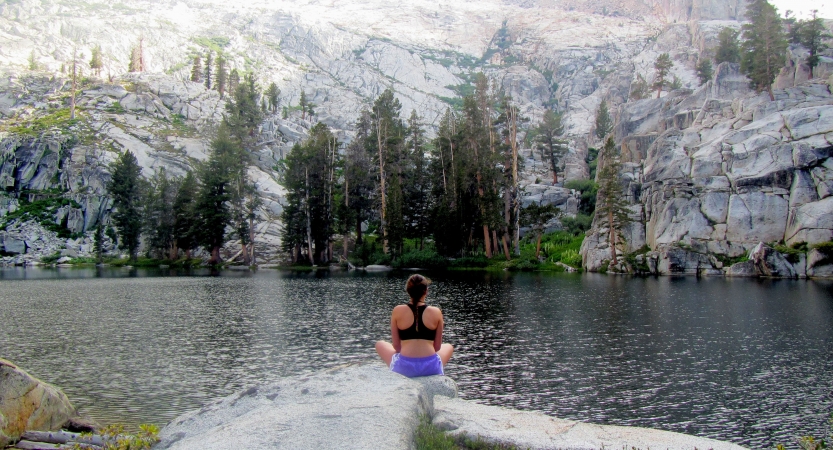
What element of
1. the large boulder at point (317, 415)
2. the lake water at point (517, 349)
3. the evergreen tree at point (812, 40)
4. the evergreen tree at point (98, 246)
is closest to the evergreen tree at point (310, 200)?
the lake water at point (517, 349)

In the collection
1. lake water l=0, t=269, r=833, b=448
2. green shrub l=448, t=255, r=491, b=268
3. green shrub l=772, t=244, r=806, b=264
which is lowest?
lake water l=0, t=269, r=833, b=448

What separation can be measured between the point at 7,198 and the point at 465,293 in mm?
102826

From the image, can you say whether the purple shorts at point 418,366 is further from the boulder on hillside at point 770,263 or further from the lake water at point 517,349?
the boulder on hillside at point 770,263

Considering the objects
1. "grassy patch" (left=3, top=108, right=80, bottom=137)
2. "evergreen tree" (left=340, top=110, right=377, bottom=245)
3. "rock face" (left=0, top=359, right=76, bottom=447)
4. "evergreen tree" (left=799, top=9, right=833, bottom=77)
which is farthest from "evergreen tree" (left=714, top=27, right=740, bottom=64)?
"grassy patch" (left=3, top=108, right=80, bottom=137)

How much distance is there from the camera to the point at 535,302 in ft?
111

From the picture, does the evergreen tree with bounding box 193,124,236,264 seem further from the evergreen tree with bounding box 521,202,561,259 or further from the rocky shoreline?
the rocky shoreline

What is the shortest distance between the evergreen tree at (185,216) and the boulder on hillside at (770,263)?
244 feet

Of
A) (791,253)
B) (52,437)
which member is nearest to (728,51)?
(791,253)

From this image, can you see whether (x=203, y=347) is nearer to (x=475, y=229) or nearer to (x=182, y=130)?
(x=475, y=229)

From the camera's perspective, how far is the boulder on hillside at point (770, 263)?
163 ft

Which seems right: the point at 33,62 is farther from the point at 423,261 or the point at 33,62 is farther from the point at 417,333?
the point at 417,333

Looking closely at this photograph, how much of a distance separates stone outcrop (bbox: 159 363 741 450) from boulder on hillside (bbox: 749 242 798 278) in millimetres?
52044

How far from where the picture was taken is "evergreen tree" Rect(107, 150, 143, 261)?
86.6 meters

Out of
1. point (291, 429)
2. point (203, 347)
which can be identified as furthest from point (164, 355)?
point (291, 429)
